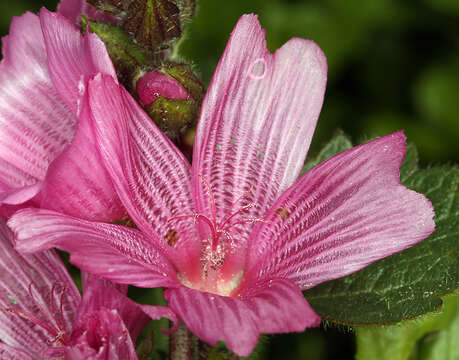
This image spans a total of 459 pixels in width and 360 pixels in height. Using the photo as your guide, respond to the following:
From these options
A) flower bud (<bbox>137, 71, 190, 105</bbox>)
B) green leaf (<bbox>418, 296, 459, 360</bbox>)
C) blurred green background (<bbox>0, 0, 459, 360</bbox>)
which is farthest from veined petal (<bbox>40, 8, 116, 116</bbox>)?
blurred green background (<bbox>0, 0, 459, 360</bbox>)

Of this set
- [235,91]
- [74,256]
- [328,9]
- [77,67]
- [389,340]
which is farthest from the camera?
[328,9]

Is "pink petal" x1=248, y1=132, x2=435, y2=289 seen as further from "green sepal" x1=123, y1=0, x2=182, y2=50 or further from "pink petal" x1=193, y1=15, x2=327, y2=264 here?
"green sepal" x1=123, y1=0, x2=182, y2=50

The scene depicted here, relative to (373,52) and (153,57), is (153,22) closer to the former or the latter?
(153,57)

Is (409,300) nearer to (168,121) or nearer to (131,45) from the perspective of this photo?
(168,121)

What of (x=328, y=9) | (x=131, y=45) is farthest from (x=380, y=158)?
(x=328, y=9)

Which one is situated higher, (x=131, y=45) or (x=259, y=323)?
(x=131, y=45)

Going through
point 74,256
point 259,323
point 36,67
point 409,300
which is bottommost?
point 409,300

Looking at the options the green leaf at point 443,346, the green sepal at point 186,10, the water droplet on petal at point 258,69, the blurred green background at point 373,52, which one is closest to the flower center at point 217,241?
the water droplet on petal at point 258,69

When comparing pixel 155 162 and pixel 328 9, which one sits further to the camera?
pixel 328 9
